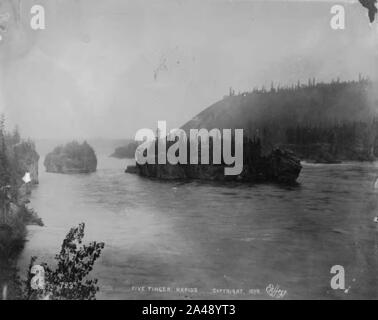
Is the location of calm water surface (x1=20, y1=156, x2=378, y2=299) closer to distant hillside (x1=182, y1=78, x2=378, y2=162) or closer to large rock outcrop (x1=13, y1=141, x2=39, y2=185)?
distant hillside (x1=182, y1=78, x2=378, y2=162)

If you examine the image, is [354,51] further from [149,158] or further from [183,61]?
[149,158]

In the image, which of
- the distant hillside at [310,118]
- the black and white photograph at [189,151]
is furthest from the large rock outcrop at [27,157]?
the distant hillside at [310,118]

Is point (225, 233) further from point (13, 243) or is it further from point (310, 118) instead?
point (13, 243)

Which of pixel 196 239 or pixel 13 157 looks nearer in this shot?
pixel 196 239

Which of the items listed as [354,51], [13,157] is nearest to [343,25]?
[354,51]

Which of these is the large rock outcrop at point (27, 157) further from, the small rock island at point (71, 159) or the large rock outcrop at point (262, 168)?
the large rock outcrop at point (262, 168)

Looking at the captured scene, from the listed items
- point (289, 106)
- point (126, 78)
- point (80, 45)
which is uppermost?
point (80, 45)
